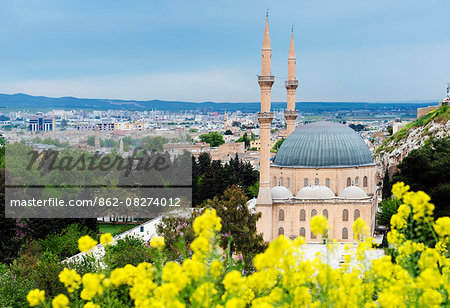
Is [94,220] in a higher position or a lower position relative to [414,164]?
lower

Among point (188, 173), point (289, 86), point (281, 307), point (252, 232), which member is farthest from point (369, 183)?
point (281, 307)

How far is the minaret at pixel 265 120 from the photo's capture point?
29250mm

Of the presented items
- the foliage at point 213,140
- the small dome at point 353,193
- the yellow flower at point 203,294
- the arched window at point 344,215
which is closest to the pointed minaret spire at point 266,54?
the small dome at point 353,193

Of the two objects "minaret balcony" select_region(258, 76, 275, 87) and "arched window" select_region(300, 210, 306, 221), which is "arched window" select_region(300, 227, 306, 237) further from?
"minaret balcony" select_region(258, 76, 275, 87)

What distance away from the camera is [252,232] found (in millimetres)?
22219

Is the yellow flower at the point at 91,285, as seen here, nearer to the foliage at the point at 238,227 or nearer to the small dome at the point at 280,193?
the foliage at the point at 238,227

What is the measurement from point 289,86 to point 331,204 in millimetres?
11423

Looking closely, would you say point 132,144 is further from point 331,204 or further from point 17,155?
point 331,204

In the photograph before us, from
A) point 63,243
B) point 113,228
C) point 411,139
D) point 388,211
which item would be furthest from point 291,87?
point 411,139

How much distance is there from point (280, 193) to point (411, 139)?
108ft

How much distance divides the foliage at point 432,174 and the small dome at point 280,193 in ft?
19.0

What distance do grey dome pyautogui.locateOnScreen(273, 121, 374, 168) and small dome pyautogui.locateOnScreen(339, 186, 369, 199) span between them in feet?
6.04

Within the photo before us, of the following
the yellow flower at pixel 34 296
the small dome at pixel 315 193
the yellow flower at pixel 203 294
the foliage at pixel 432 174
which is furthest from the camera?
the small dome at pixel 315 193

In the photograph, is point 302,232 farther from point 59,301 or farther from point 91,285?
point 59,301
